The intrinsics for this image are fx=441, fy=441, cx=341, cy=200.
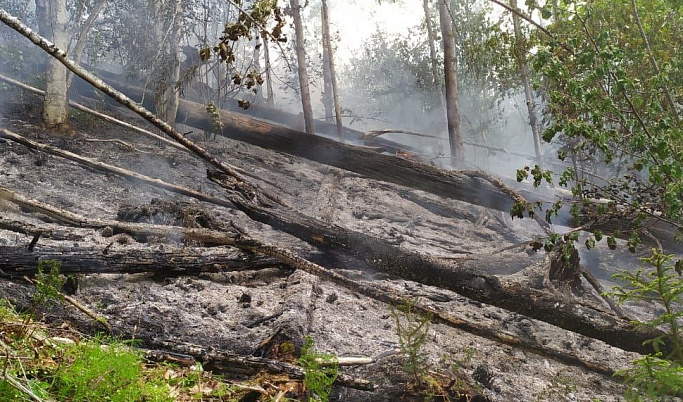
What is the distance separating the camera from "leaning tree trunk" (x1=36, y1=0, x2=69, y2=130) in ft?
27.5

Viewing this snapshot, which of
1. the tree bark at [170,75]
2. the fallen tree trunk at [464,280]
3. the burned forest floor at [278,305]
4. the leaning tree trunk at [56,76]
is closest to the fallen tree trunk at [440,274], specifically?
the fallen tree trunk at [464,280]

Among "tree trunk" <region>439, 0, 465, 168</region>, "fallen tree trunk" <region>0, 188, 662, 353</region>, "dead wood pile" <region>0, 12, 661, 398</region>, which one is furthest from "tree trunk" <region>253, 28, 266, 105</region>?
"tree trunk" <region>439, 0, 465, 168</region>

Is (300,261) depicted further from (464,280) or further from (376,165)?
(376,165)

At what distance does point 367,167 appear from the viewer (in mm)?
6898

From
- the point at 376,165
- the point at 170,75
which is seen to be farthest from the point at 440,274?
the point at 170,75

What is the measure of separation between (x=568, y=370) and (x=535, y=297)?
746 mm

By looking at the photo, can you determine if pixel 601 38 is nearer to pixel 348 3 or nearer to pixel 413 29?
pixel 413 29

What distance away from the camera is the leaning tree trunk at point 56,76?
8.38 metres

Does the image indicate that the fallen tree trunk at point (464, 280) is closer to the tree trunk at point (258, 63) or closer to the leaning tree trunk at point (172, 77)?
the tree trunk at point (258, 63)

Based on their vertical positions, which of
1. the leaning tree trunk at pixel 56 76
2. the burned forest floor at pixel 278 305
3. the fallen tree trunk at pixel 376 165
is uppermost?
the leaning tree trunk at pixel 56 76

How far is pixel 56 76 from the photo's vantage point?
8430 mm

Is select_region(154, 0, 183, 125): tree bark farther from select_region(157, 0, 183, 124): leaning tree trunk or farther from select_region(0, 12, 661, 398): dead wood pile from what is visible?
select_region(0, 12, 661, 398): dead wood pile

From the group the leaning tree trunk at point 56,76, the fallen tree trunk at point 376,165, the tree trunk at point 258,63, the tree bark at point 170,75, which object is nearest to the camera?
the tree trunk at point 258,63

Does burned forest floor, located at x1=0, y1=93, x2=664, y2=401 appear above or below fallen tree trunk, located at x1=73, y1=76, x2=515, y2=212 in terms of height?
below
